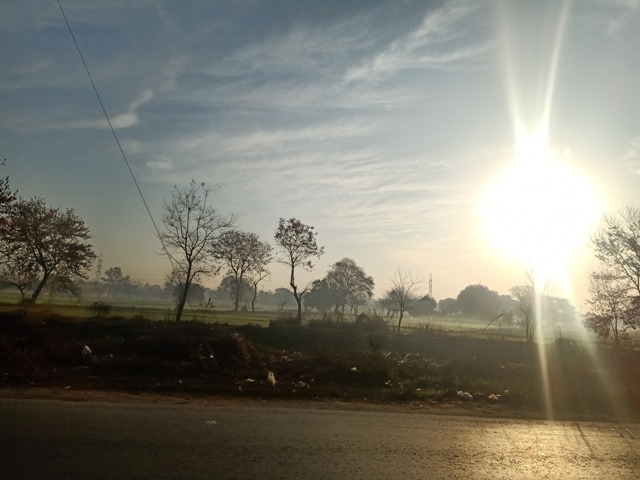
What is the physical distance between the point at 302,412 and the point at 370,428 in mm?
1680

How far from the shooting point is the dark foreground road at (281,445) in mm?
5867

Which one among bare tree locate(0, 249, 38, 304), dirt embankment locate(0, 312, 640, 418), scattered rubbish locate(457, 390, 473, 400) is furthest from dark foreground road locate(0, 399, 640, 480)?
bare tree locate(0, 249, 38, 304)

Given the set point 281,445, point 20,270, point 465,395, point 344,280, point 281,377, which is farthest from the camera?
point 344,280

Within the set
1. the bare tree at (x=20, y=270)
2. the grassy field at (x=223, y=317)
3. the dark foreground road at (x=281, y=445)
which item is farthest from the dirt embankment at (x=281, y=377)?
the bare tree at (x=20, y=270)

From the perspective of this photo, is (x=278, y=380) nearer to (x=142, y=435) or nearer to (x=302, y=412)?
(x=302, y=412)

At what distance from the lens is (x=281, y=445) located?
7.02 m

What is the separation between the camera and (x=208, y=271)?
40719 millimetres

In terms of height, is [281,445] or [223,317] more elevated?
[223,317]

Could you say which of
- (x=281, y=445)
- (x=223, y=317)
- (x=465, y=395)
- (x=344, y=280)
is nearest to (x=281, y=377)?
(x=465, y=395)

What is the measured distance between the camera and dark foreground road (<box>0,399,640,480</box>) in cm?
587

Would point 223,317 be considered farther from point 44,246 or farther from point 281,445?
point 281,445

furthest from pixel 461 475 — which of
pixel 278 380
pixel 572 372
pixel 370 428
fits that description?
pixel 572 372

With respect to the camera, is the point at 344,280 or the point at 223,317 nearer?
the point at 223,317

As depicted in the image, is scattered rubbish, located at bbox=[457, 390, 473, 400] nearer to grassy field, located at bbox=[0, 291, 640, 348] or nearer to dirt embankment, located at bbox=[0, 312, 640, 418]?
dirt embankment, located at bbox=[0, 312, 640, 418]
